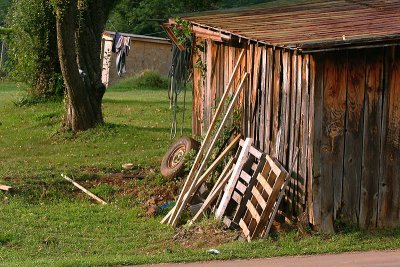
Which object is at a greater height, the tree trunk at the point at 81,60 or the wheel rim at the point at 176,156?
the tree trunk at the point at 81,60

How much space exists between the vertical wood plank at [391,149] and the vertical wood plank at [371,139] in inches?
3.1

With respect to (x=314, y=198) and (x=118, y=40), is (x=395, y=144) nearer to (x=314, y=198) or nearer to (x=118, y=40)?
(x=314, y=198)

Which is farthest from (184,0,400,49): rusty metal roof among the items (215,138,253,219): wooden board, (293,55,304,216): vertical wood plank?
(215,138,253,219): wooden board

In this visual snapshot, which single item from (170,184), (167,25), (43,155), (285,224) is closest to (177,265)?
(285,224)

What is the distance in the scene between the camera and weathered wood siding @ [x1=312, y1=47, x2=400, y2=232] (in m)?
10.5

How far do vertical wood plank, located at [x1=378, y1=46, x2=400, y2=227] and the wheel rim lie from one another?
4393 millimetres

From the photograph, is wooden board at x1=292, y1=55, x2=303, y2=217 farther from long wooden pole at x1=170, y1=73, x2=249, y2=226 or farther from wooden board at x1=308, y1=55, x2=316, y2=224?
long wooden pole at x1=170, y1=73, x2=249, y2=226

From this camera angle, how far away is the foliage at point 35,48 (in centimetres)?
Answer: 2408

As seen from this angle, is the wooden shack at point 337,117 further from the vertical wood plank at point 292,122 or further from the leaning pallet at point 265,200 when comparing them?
the leaning pallet at point 265,200

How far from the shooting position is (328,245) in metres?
10.3

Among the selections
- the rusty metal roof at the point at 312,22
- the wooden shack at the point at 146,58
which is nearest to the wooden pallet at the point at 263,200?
the rusty metal roof at the point at 312,22

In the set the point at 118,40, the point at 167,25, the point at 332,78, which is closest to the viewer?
the point at 332,78

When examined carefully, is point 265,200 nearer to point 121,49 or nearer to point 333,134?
point 333,134

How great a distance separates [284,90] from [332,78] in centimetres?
83
